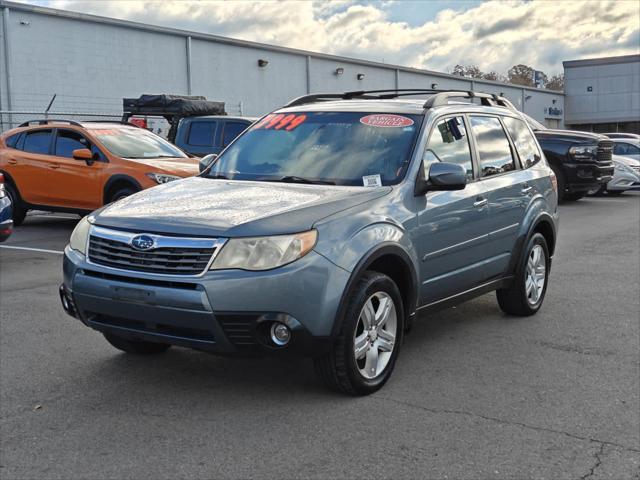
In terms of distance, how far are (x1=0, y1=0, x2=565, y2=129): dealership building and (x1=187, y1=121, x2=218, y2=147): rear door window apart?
6110 mm

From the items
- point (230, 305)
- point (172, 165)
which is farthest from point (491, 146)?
point (172, 165)

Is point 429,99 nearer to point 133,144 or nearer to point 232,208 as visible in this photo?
point 232,208

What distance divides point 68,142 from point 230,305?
9.37m

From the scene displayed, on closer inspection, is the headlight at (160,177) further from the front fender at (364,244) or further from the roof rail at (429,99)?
the front fender at (364,244)

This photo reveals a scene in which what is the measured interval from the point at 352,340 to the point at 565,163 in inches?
528

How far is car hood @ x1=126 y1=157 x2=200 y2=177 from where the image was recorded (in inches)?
448

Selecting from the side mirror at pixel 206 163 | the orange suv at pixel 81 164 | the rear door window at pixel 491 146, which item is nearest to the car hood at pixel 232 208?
the side mirror at pixel 206 163

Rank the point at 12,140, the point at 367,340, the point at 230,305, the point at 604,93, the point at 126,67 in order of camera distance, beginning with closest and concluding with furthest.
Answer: the point at 230,305 < the point at 367,340 < the point at 12,140 < the point at 126,67 < the point at 604,93

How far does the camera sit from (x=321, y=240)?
4.32 meters

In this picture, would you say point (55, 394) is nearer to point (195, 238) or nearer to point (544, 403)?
point (195, 238)

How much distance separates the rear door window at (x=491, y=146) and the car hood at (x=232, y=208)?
1.40 meters

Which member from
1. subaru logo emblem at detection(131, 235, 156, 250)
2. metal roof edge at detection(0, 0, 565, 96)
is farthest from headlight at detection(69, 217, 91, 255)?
metal roof edge at detection(0, 0, 565, 96)

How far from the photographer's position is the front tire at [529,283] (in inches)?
257

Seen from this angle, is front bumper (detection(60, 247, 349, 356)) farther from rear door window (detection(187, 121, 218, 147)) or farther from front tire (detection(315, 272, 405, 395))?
rear door window (detection(187, 121, 218, 147))
